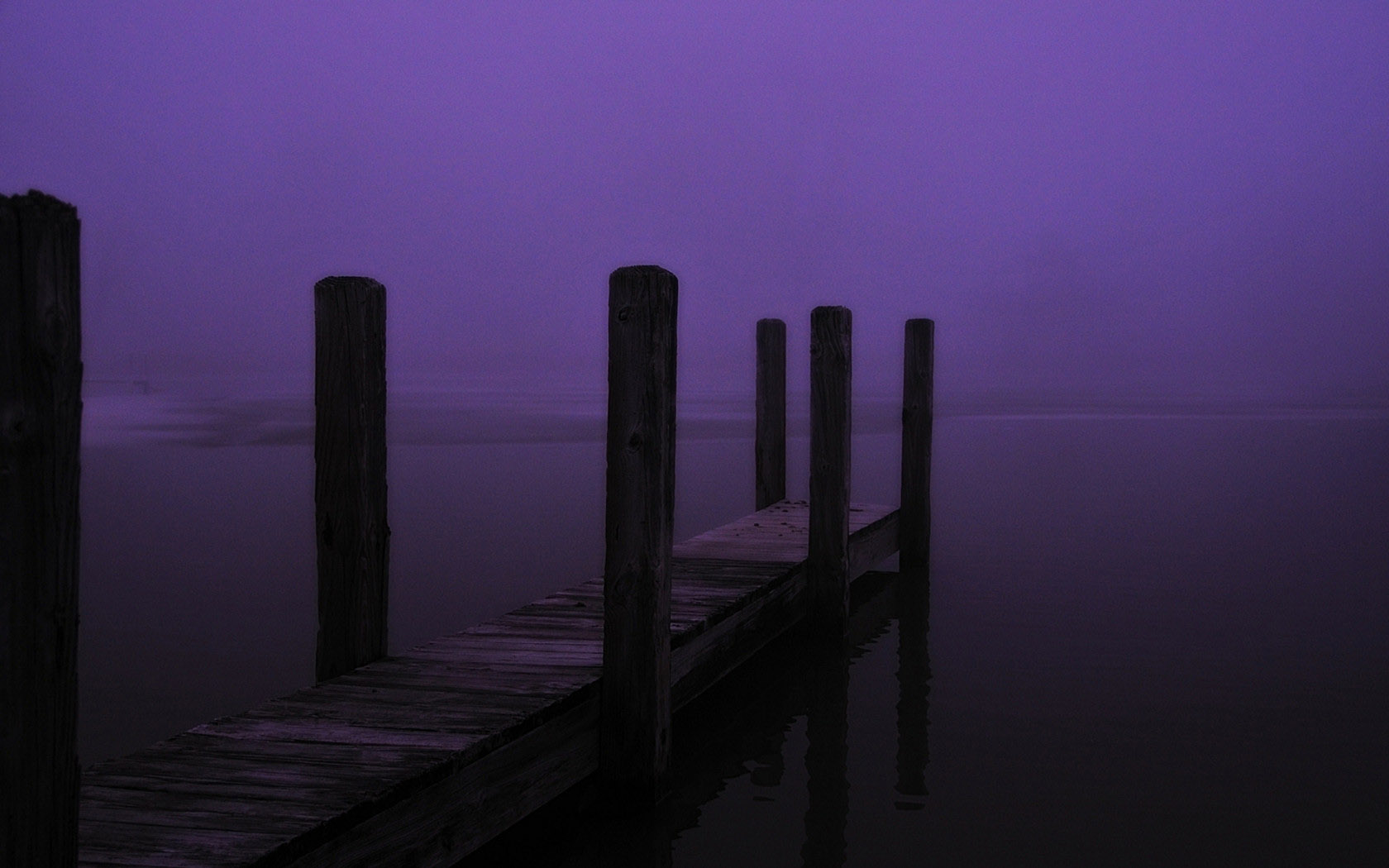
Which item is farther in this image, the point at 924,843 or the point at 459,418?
the point at 459,418

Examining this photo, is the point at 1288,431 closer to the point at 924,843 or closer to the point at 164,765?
the point at 924,843

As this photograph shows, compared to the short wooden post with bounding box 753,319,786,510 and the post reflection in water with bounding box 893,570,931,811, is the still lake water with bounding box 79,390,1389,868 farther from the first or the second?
the short wooden post with bounding box 753,319,786,510

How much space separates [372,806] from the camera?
3.35m

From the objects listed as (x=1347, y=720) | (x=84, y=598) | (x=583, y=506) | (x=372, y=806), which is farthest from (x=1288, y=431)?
(x=372, y=806)

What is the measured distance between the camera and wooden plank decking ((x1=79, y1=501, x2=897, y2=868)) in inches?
124

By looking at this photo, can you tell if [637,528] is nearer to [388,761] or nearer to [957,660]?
[388,761]

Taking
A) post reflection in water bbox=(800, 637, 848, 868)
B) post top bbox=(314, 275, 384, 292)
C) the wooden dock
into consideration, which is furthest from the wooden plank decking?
post top bbox=(314, 275, 384, 292)

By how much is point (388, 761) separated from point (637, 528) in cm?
137

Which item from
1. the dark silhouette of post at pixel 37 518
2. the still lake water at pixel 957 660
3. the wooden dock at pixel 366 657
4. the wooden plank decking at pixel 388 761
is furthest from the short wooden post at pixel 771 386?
the dark silhouette of post at pixel 37 518

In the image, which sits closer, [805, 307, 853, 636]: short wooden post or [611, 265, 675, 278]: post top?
[611, 265, 675, 278]: post top

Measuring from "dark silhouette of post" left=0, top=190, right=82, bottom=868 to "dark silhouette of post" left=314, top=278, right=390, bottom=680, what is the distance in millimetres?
2362

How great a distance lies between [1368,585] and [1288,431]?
26530 millimetres

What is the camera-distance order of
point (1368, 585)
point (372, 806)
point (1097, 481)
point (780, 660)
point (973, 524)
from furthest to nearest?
1. point (1097, 481)
2. point (973, 524)
3. point (1368, 585)
4. point (780, 660)
5. point (372, 806)

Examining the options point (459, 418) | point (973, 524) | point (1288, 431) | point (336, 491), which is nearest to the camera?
point (336, 491)
